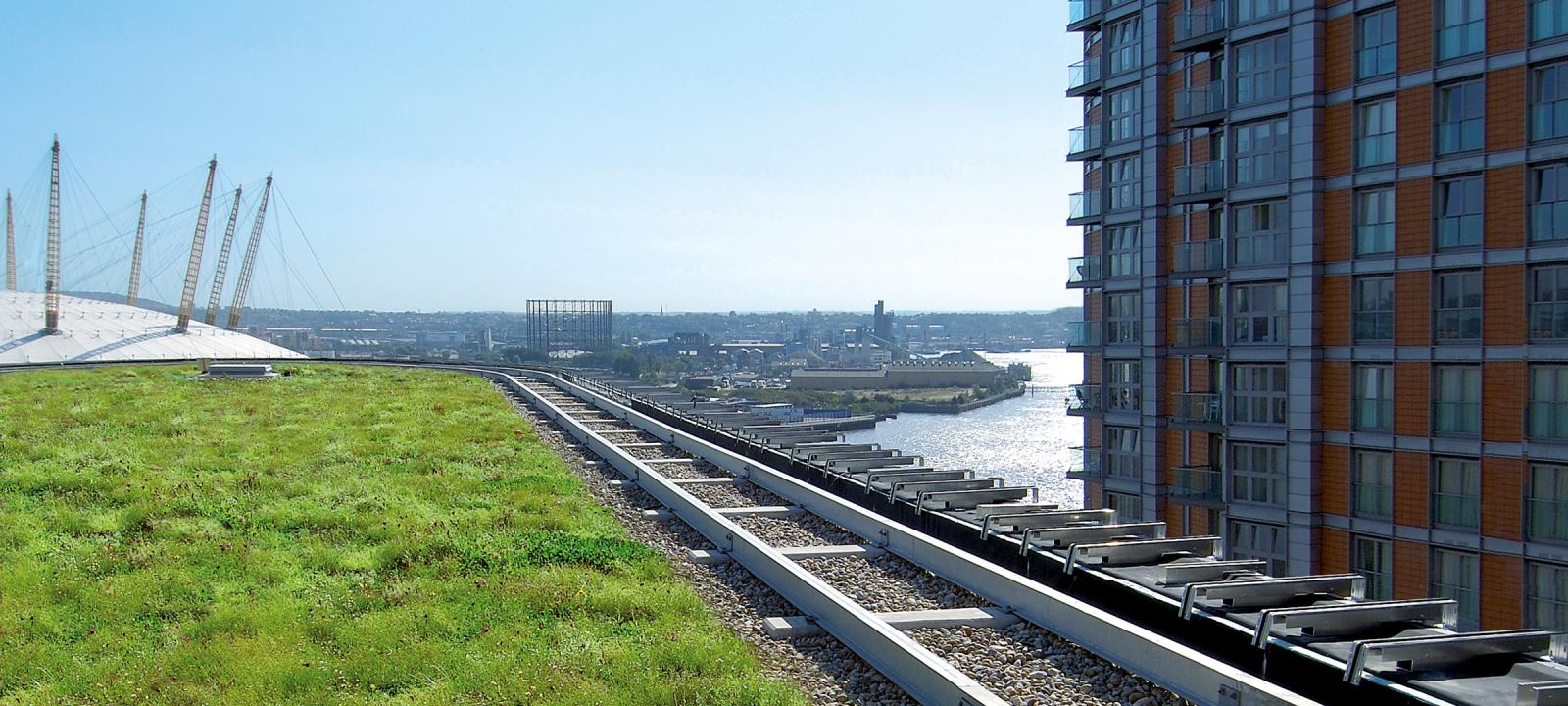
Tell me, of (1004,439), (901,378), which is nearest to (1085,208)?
(1004,439)

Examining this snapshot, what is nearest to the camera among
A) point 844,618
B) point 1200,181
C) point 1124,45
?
point 844,618

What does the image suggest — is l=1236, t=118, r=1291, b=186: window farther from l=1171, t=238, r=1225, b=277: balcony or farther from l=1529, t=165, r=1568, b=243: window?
l=1529, t=165, r=1568, b=243: window

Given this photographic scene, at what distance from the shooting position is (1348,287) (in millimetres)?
24250

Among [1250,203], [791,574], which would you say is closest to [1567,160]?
[1250,203]

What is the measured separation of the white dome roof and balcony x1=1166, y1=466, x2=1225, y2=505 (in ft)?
285

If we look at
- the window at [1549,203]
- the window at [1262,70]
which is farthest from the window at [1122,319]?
the window at [1549,203]

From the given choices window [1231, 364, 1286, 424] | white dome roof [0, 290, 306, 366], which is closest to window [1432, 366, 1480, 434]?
window [1231, 364, 1286, 424]

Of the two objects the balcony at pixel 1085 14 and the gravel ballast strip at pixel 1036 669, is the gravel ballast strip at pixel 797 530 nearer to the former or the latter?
the gravel ballast strip at pixel 1036 669

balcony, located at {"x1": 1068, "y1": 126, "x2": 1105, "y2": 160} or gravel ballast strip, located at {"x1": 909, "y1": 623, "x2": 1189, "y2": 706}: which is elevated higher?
balcony, located at {"x1": 1068, "y1": 126, "x2": 1105, "y2": 160}

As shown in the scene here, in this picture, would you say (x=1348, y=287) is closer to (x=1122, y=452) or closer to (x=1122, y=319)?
(x=1122, y=319)

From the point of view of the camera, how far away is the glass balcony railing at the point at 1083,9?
3412 cm

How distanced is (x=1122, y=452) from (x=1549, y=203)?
14.6 m

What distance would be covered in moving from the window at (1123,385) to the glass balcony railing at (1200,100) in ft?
24.8

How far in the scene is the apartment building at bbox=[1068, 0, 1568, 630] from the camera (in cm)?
2062
